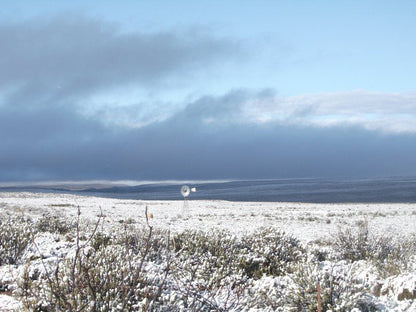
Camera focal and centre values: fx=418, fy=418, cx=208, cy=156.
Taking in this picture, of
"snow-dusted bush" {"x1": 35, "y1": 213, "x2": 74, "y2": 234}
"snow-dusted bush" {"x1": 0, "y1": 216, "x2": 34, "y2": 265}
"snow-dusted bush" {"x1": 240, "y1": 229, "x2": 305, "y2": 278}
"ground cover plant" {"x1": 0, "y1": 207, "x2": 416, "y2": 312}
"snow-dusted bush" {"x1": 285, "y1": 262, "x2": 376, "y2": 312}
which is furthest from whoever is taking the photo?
"snow-dusted bush" {"x1": 35, "y1": 213, "x2": 74, "y2": 234}

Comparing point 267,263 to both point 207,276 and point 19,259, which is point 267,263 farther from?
point 19,259

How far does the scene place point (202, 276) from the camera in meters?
7.08

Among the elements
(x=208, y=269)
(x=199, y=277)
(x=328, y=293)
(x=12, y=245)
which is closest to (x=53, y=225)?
(x=12, y=245)

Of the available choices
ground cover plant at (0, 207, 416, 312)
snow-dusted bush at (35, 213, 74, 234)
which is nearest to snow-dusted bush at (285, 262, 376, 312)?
ground cover plant at (0, 207, 416, 312)

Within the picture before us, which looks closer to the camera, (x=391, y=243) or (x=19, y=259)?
(x=19, y=259)

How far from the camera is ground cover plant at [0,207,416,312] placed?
14.9 ft

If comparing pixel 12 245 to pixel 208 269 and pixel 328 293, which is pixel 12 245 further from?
pixel 328 293

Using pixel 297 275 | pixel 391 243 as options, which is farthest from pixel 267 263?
pixel 391 243

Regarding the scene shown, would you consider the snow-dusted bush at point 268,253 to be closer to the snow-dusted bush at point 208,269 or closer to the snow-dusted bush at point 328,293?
the snow-dusted bush at point 208,269

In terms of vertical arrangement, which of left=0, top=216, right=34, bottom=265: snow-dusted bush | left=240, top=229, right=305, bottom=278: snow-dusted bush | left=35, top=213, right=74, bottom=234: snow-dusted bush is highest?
left=0, top=216, right=34, bottom=265: snow-dusted bush

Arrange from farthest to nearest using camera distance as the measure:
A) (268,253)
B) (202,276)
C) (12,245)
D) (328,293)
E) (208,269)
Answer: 1. (268,253)
2. (12,245)
3. (208,269)
4. (202,276)
5. (328,293)

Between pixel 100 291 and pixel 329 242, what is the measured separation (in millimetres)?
9827

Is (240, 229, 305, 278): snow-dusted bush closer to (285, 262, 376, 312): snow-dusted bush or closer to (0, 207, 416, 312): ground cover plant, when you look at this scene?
(0, 207, 416, 312): ground cover plant

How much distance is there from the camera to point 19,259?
798 cm
